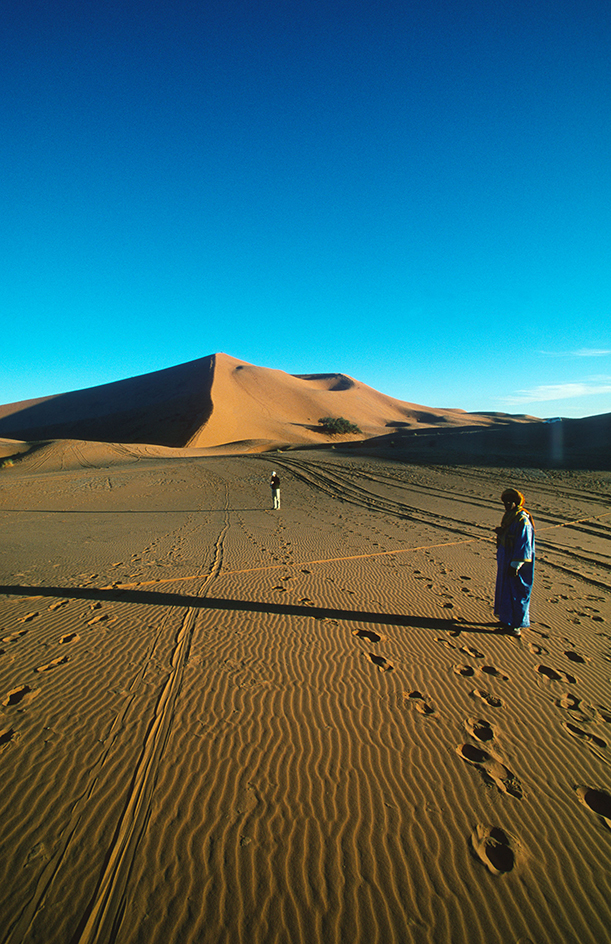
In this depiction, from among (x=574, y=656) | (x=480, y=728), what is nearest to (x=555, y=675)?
(x=574, y=656)

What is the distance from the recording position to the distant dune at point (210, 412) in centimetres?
5412

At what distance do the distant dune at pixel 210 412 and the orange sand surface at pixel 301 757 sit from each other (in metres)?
34.8

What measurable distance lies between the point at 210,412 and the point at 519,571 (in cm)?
5393

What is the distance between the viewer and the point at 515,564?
4973mm

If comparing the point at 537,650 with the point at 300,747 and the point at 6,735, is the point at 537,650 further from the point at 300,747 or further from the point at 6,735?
the point at 6,735

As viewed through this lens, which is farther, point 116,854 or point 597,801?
point 597,801

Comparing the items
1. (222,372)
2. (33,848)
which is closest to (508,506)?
(33,848)

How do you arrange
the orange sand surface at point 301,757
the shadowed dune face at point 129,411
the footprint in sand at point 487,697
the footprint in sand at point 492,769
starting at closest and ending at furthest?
the orange sand surface at point 301,757 < the footprint in sand at point 492,769 < the footprint in sand at point 487,697 < the shadowed dune face at point 129,411

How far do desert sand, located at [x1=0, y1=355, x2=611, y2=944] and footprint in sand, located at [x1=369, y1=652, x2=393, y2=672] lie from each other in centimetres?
5

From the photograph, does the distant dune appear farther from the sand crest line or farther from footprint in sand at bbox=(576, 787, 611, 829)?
A: footprint in sand at bbox=(576, 787, 611, 829)

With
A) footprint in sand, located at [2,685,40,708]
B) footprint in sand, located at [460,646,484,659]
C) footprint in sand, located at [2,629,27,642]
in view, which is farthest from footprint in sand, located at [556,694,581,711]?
footprint in sand, located at [2,629,27,642]

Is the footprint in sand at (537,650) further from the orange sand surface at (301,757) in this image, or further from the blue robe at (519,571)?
the blue robe at (519,571)

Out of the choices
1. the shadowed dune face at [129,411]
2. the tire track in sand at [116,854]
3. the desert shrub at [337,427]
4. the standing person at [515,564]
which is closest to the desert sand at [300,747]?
the tire track in sand at [116,854]

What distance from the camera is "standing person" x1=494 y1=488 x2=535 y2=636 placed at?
4980 millimetres
